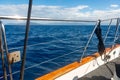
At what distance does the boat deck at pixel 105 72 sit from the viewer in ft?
11.1

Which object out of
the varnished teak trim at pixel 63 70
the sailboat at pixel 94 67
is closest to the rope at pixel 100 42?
the sailboat at pixel 94 67

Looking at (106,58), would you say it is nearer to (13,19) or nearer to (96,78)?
(96,78)

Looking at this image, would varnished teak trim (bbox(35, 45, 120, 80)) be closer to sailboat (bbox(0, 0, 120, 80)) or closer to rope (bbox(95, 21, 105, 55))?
sailboat (bbox(0, 0, 120, 80))

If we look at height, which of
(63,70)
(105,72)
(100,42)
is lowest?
(105,72)

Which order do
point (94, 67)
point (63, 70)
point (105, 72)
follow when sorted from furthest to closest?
1. point (94, 67)
2. point (105, 72)
3. point (63, 70)

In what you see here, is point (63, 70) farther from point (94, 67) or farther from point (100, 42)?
point (100, 42)

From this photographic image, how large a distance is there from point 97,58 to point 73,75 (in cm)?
93

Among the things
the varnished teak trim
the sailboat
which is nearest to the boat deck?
the sailboat

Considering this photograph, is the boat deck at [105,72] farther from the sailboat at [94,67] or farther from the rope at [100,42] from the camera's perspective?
the rope at [100,42]

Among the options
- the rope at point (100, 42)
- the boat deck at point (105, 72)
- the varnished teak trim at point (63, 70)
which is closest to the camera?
the varnished teak trim at point (63, 70)

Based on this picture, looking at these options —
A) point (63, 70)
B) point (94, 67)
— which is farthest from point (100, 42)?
point (63, 70)

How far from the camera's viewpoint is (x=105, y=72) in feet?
12.0

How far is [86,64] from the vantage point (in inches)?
136

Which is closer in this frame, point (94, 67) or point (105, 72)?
point (105, 72)
